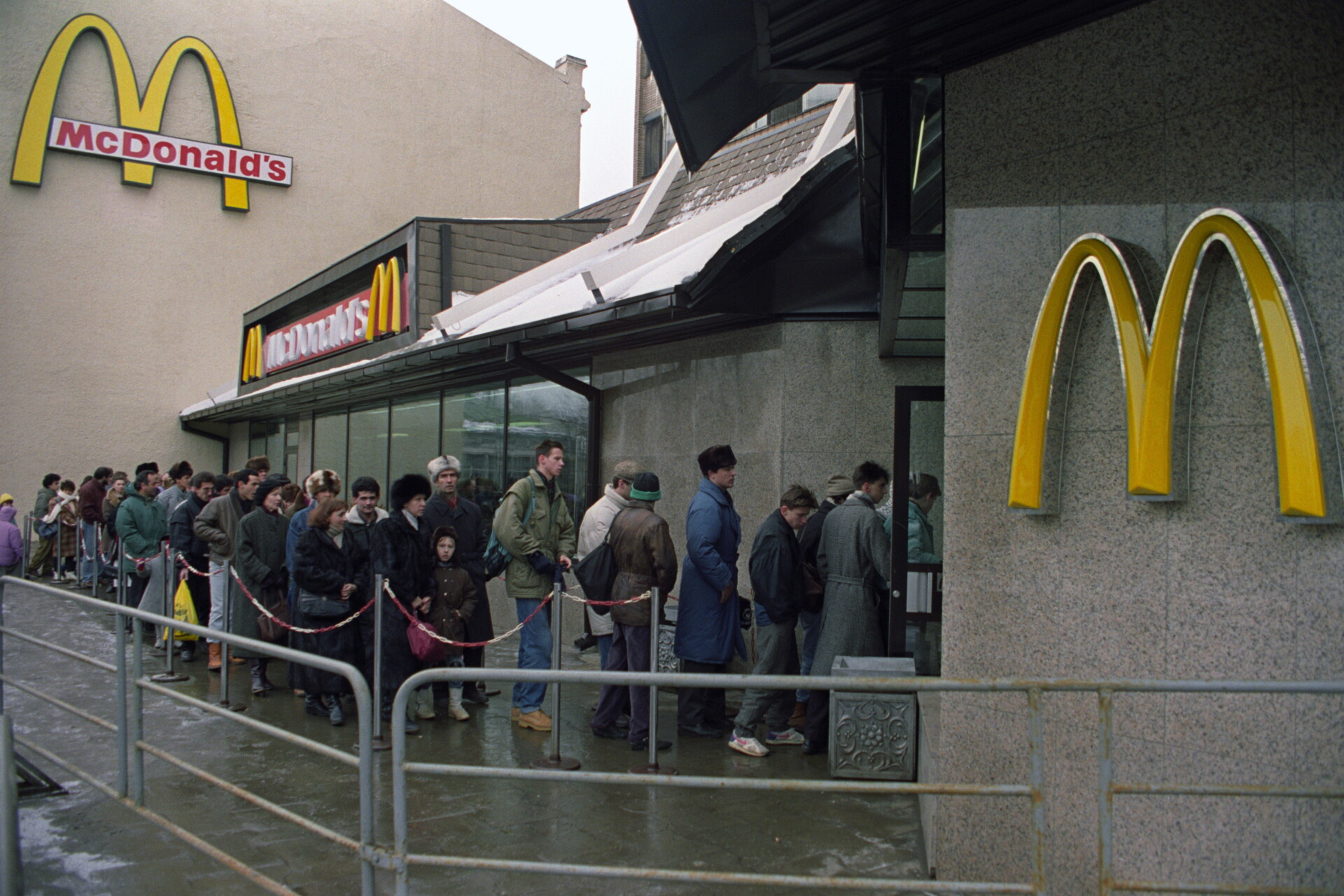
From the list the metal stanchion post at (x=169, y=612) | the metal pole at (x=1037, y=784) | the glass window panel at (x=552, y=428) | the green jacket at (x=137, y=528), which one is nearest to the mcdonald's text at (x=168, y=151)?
the green jacket at (x=137, y=528)

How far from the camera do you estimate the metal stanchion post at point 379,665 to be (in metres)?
6.75

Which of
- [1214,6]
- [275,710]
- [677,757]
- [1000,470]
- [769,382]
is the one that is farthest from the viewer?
[769,382]

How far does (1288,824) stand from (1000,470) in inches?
62.4

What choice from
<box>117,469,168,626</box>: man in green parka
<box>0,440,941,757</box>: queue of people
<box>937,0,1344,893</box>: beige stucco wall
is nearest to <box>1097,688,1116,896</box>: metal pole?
<box>937,0,1344,893</box>: beige stucco wall

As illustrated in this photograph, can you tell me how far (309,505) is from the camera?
25.8ft

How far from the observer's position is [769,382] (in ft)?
28.6

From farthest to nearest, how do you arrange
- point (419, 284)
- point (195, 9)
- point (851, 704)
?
point (195, 9) → point (419, 284) → point (851, 704)

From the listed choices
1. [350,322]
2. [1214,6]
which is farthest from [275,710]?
[350,322]

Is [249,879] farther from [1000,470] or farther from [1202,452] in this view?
[1202,452]

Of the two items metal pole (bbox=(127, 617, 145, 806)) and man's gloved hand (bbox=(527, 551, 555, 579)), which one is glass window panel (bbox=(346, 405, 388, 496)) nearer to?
man's gloved hand (bbox=(527, 551, 555, 579))

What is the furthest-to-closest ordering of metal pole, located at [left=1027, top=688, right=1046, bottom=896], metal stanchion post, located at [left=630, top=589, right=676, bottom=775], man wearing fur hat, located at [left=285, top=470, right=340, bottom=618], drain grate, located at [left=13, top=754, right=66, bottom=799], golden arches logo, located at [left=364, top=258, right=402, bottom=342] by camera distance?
golden arches logo, located at [left=364, top=258, right=402, bottom=342]
man wearing fur hat, located at [left=285, top=470, right=340, bottom=618]
metal stanchion post, located at [left=630, top=589, right=676, bottom=775]
drain grate, located at [left=13, top=754, right=66, bottom=799]
metal pole, located at [left=1027, top=688, right=1046, bottom=896]

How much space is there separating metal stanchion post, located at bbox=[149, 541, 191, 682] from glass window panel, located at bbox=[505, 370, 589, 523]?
3792 millimetres

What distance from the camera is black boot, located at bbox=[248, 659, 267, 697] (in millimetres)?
8398

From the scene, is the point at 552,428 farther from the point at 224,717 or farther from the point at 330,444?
the point at 330,444
